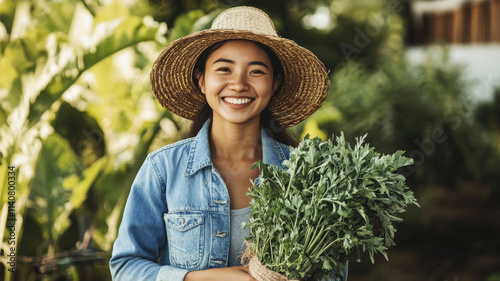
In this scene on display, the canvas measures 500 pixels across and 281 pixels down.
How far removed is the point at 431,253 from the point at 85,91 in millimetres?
4346

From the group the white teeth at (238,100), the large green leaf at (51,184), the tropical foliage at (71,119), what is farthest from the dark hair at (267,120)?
the large green leaf at (51,184)

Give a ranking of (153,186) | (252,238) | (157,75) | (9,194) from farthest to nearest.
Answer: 1. (9,194)
2. (157,75)
3. (153,186)
4. (252,238)

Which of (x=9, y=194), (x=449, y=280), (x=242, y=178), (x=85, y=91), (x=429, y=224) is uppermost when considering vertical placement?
(x=85, y=91)

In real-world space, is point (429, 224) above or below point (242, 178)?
below

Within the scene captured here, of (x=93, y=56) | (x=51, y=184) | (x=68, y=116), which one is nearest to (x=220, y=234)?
(x=93, y=56)

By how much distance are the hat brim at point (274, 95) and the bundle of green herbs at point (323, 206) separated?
0.46 m

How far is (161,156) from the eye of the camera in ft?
6.42

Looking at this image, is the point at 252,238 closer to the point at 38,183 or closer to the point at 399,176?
the point at 399,176

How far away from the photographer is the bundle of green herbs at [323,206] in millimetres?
1570

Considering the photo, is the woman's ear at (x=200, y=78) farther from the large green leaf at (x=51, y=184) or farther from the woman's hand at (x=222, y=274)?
the large green leaf at (x=51, y=184)

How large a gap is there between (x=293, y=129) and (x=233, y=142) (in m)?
2.93

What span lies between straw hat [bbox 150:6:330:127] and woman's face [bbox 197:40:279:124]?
5 cm

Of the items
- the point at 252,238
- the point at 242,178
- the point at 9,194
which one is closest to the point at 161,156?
the point at 242,178

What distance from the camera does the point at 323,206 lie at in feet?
5.21
